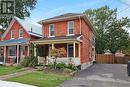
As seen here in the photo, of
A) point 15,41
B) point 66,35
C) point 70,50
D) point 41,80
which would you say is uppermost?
point 66,35

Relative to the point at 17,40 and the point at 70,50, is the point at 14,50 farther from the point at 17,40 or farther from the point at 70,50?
the point at 70,50

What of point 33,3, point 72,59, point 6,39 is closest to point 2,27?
point 33,3

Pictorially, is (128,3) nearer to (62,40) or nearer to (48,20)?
(62,40)

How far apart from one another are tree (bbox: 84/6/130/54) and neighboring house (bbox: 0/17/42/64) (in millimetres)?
20683

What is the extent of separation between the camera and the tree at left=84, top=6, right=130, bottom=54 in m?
47.8

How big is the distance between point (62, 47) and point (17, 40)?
772cm

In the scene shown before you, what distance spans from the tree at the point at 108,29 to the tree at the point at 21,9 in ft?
49.7

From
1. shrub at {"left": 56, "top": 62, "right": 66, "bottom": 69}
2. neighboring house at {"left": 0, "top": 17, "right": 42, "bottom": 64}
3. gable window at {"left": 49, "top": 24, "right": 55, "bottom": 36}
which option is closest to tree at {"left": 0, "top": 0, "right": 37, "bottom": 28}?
neighboring house at {"left": 0, "top": 17, "right": 42, "bottom": 64}

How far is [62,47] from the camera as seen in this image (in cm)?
2564

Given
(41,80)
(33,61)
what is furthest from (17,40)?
(41,80)

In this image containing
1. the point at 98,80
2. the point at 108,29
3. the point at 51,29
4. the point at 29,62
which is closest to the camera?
the point at 98,80

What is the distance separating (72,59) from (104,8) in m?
31.9

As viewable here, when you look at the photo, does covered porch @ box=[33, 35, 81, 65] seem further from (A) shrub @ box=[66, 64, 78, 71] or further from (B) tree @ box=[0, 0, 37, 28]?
(B) tree @ box=[0, 0, 37, 28]

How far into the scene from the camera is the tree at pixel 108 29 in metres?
47.8
